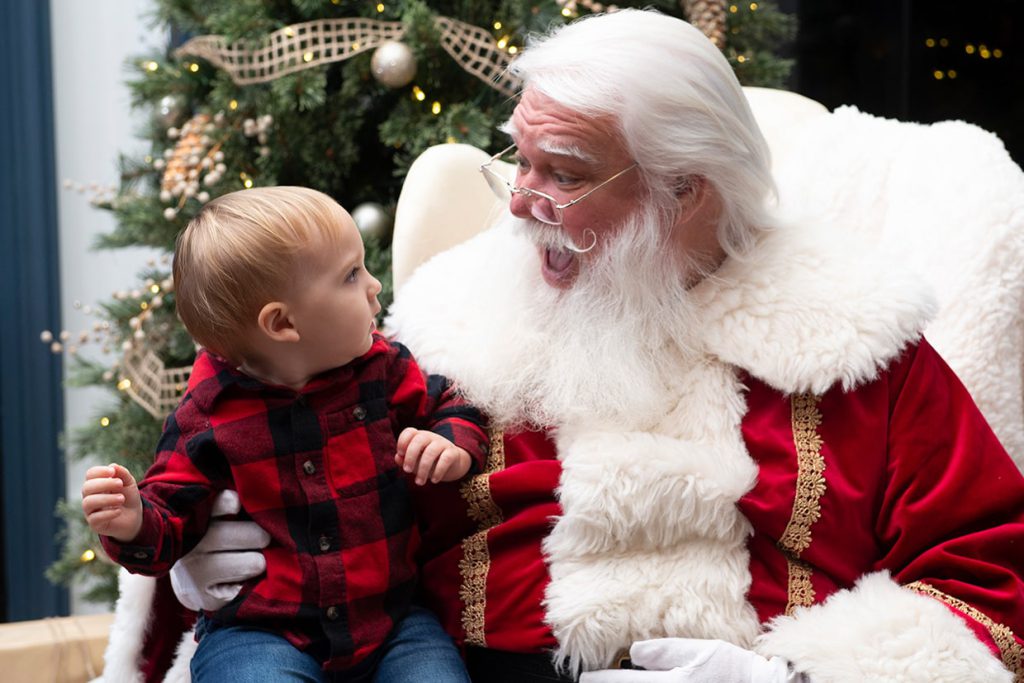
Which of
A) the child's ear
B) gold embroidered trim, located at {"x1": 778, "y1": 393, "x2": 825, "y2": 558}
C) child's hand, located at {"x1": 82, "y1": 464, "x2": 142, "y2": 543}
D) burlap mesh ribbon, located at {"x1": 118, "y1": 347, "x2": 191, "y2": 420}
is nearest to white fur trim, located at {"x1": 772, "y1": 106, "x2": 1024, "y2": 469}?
gold embroidered trim, located at {"x1": 778, "y1": 393, "x2": 825, "y2": 558}

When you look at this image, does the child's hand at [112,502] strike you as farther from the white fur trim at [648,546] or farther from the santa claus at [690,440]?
the white fur trim at [648,546]

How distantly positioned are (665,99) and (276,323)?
638 mm

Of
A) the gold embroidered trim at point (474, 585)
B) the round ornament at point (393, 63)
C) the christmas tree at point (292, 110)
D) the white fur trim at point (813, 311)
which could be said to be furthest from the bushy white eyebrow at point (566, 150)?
the round ornament at point (393, 63)

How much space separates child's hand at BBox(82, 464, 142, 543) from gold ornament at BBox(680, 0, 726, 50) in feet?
6.16

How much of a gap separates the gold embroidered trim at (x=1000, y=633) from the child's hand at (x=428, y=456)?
2.19 ft

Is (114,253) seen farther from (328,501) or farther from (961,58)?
(961,58)

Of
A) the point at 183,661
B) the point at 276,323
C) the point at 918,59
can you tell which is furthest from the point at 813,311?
the point at 918,59

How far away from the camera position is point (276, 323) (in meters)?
1.46

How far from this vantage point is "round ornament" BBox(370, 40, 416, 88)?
264cm

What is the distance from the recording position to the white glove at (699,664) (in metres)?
1.45

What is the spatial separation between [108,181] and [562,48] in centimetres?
235

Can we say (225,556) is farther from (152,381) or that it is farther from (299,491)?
(152,381)

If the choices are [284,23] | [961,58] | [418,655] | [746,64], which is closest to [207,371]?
[418,655]

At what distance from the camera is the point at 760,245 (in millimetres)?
1717
